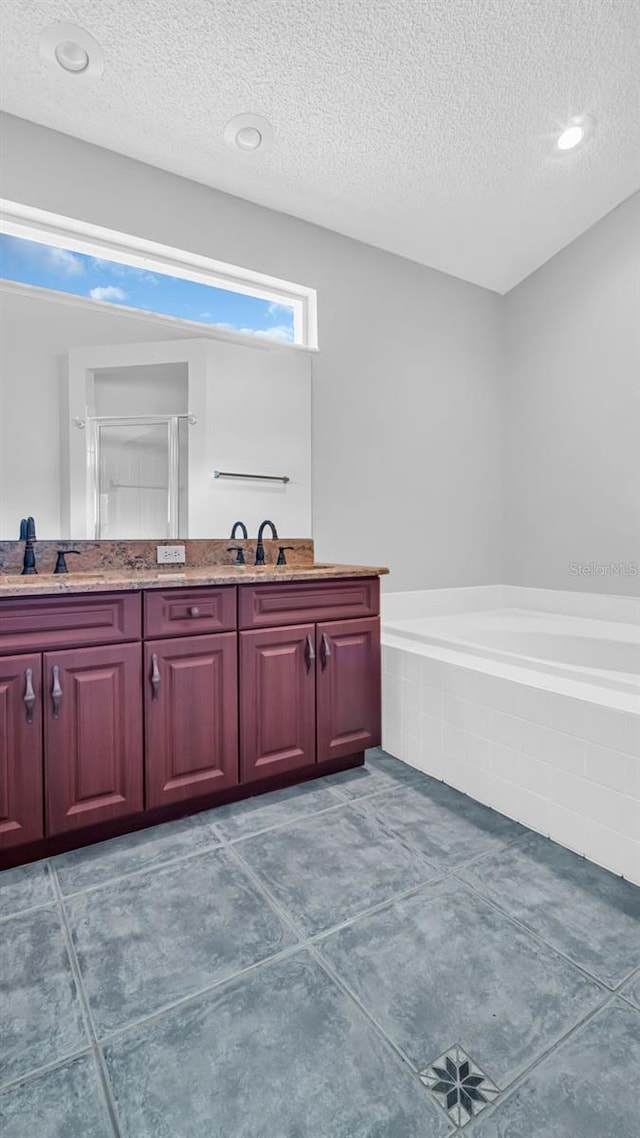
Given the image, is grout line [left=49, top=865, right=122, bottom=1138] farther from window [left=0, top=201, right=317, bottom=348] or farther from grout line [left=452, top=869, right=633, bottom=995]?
window [left=0, top=201, right=317, bottom=348]

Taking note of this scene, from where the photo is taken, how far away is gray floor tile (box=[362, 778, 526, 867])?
5.80 ft

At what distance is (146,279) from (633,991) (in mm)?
2953

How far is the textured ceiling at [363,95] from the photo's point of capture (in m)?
1.92

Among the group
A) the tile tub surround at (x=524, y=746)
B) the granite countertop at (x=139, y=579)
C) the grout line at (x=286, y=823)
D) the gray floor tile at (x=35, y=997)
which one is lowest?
the gray floor tile at (x=35, y=997)

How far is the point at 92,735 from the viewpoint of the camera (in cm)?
174

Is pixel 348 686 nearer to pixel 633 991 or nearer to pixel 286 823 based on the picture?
pixel 286 823

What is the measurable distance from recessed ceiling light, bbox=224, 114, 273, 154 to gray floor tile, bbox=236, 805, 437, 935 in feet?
8.86

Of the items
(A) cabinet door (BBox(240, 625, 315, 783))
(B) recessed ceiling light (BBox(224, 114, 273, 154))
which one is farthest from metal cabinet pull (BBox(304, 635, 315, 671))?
(B) recessed ceiling light (BBox(224, 114, 273, 154))

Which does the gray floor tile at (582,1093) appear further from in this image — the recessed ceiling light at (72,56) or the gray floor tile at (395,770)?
the recessed ceiling light at (72,56)

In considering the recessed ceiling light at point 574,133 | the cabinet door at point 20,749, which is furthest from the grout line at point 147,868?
the recessed ceiling light at point 574,133

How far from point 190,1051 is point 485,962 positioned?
67 cm

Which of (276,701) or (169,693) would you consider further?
(276,701)

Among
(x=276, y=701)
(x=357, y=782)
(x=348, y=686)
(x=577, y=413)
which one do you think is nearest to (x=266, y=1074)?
(x=276, y=701)

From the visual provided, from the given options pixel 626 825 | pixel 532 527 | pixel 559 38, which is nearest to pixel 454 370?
pixel 532 527
